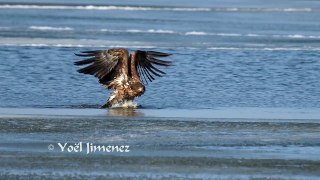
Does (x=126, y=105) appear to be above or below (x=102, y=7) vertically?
above

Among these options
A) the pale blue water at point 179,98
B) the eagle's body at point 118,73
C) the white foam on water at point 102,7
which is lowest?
the white foam on water at point 102,7

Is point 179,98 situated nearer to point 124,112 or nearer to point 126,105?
point 126,105

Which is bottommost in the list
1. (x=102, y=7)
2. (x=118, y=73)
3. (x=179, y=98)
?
(x=102, y=7)

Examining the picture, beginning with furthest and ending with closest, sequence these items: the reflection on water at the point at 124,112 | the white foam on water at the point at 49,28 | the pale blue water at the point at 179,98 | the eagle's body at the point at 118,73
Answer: the white foam on water at the point at 49,28 < the eagle's body at the point at 118,73 < the reflection on water at the point at 124,112 < the pale blue water at the point at 179,98

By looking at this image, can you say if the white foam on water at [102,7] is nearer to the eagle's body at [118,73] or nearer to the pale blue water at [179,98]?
the pale blue water at [179,98]

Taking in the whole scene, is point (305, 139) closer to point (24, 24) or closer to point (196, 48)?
point (196, 48)

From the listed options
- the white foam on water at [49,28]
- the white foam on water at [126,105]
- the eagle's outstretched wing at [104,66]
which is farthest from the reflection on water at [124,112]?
the white foam on water at [49,28]

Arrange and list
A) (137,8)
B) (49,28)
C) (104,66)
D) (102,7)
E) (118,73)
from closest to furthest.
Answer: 1. (118,73)
2. (104,66)
3. (49,28)
4. (137,8)
5. (102,7)

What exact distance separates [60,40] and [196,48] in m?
2.90

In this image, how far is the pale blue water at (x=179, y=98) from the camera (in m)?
9.61

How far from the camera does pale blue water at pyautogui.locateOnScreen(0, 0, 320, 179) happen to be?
9.61m

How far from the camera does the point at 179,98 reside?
552 inches

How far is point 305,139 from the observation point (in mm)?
10828

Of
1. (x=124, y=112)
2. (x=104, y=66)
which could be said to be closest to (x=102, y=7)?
(x=104, y=66)
